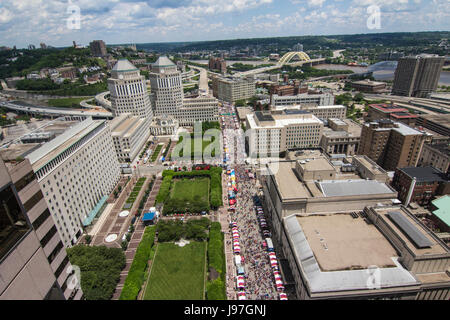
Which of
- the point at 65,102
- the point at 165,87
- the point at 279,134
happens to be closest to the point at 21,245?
the point at 279,134

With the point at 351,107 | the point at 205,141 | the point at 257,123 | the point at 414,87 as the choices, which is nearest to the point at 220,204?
the point at 257,123

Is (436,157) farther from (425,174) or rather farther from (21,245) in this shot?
(21,245)

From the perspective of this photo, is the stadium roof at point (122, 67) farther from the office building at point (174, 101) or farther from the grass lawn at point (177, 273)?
the grass lawn at point (177, 273)

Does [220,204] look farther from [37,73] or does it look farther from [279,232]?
[37,73]

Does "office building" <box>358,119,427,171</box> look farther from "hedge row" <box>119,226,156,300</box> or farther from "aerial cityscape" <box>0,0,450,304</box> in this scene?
"hedge row" <box>119,226,156,300</box>

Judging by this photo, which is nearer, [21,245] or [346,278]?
[21,245]

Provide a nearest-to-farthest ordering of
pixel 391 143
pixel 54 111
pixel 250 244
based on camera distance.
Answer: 1. pixel 250 244
2. pixel 391 143
3. pixel 54 111
